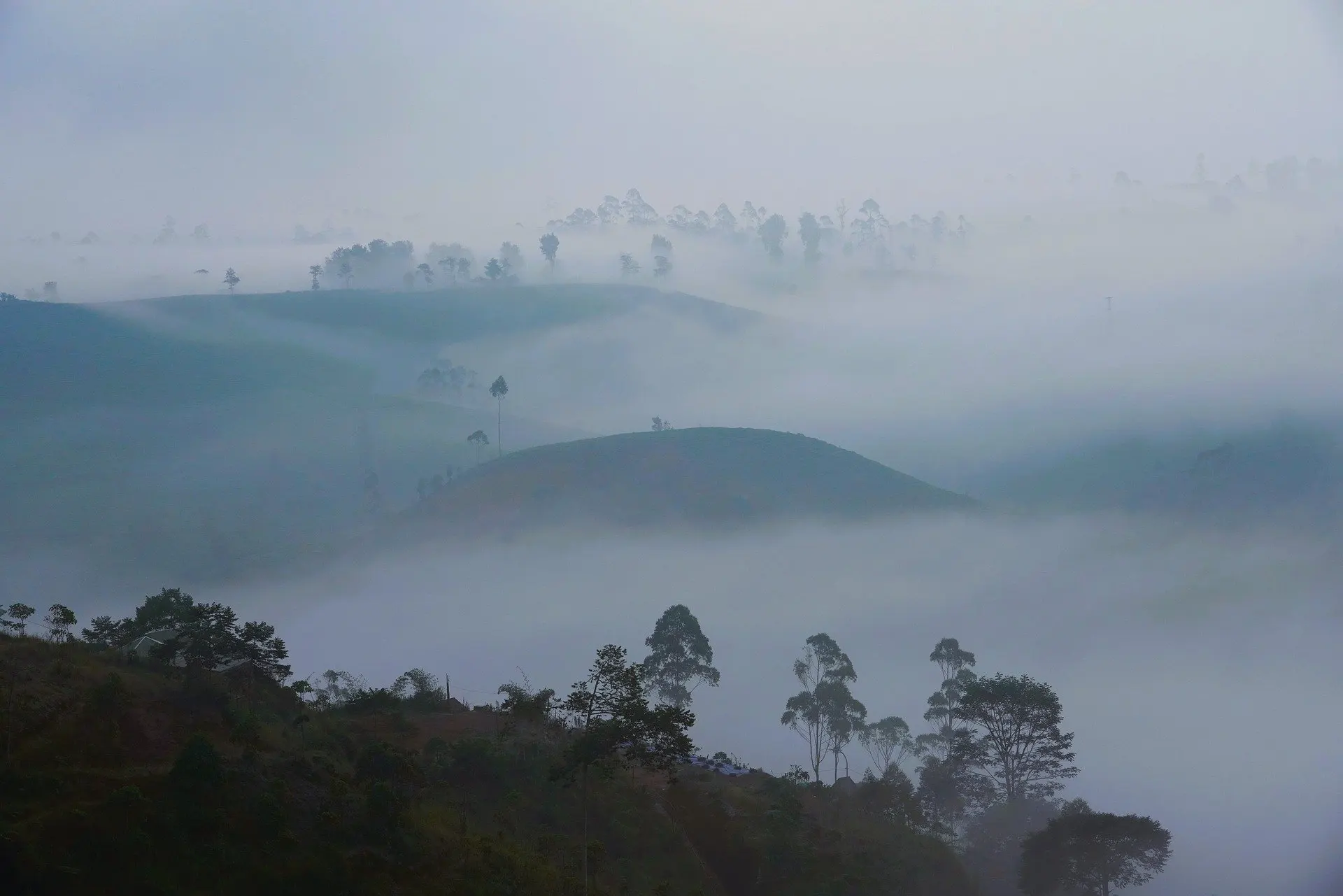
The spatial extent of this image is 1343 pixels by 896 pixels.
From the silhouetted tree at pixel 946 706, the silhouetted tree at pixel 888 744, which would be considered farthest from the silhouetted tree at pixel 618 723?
the silhouetted tree at pixel 888 744

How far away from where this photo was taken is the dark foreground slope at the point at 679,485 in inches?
6658

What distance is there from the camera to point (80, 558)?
165m

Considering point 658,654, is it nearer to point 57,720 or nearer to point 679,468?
point 57,720

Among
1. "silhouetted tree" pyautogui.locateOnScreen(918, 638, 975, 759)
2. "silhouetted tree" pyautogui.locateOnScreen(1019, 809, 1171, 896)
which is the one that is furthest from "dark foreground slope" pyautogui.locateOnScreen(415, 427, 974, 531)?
"silhouetted tree" pyautogui.locateOnScreen(1019, 809, 1171, 896)

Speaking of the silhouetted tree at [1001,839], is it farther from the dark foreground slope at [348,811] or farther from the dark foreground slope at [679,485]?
the dark foreground slope at [679,485]

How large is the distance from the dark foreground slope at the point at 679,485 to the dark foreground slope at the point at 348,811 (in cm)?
11266

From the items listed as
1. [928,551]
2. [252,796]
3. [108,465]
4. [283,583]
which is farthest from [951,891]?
[108,465]

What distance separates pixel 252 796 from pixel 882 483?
158560 millimetres

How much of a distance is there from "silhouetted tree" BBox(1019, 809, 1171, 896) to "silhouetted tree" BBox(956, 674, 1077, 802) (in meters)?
12.9

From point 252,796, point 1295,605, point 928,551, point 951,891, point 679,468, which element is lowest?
point 951,891

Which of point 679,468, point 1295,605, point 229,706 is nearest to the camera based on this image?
point 229,706

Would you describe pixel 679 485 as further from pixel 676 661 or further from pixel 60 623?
pixel 60 623

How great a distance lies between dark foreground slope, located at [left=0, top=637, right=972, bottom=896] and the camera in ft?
105

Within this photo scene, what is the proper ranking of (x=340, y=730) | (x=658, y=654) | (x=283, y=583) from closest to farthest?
(x=340, y=730), (x=658, y=654), (x=283, y=583)
